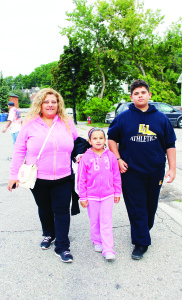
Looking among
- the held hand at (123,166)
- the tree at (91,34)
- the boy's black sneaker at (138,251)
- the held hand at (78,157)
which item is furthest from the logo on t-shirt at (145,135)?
the tree at (91,34)

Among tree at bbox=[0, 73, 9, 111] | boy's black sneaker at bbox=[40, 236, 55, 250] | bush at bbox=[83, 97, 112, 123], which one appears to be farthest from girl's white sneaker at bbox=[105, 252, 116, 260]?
tree at bbox=[0, 73, 9, 111]

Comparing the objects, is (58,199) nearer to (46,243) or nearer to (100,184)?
(100,184)

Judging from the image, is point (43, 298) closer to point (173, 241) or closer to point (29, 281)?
point (29, 281)

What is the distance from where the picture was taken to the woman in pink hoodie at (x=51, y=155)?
8.79 ft

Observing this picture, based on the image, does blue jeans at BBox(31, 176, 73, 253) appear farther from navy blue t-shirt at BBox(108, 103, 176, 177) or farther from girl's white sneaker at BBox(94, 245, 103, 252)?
navy blue t-shirt at BBox(108, 103, 176, 177)

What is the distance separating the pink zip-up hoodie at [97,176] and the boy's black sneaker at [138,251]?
68cm

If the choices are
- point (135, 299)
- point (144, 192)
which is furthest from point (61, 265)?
point (144, 192)

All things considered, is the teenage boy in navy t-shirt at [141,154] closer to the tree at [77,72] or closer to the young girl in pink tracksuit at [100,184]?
the young girl in pink tracksuit at [100,184]

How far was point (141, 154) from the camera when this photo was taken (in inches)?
105

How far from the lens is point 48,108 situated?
2.74 metres

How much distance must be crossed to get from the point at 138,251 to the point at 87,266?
591 millimetres

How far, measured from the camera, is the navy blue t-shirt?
104 inches

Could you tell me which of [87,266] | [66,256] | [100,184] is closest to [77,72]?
[100,184]

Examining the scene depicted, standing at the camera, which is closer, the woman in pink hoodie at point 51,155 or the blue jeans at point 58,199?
the woman in pink hoodie at point 51,155
